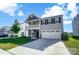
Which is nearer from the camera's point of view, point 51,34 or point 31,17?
point 31,17

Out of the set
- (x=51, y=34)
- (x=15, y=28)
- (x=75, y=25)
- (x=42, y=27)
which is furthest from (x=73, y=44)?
(x=15, y=28)

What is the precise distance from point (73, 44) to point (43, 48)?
2.13 feet

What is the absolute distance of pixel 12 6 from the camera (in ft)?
15.8

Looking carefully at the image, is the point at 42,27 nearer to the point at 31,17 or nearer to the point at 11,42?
the point at 31,17

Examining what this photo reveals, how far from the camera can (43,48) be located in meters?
4.89

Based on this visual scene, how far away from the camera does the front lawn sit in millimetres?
4893

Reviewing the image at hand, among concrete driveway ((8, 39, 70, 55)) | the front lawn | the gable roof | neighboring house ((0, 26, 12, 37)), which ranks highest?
the gable roof

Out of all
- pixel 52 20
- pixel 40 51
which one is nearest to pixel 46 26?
pixel 52 20

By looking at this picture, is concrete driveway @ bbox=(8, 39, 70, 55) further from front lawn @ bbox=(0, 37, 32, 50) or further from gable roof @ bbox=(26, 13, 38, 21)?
gable roof @ bbox=(26, 13, 38, 21)

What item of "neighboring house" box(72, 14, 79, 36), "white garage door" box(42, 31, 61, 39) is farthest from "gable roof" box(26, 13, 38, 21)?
"neighboring house" box(72, 14, 79, 36)

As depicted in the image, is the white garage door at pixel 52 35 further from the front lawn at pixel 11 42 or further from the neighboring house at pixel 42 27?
the front lawn at pixel 11 42

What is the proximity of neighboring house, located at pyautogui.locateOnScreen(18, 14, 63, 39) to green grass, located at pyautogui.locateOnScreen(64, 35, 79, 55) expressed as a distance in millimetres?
238

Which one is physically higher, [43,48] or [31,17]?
[31,17]
